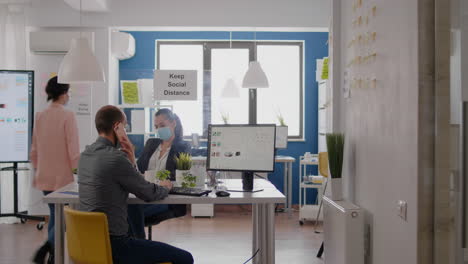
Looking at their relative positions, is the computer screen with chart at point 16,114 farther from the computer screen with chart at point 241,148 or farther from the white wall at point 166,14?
the computer screen with chart at point 241,148

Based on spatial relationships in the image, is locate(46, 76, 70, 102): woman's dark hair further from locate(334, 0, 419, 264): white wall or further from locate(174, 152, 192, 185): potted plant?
locate(334, 0, 419, 264): white wall

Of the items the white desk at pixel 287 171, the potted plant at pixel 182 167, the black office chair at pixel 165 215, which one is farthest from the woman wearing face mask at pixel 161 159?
the white desk at pixel 287 171

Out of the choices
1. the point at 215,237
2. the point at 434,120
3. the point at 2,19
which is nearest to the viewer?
the point at 434,120

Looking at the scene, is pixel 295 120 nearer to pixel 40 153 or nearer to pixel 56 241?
pixel 40 153

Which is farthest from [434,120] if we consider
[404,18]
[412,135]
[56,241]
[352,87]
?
[56,241]

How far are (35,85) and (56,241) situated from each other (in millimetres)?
3672

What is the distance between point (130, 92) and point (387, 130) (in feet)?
13.7

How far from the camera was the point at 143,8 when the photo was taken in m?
5.88

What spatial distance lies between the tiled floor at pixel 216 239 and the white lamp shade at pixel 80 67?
1.77 metres

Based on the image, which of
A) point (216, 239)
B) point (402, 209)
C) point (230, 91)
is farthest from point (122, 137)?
point (230, 91)

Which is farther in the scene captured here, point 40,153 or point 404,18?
point 40,153

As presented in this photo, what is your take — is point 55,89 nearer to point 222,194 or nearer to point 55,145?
point 55,145

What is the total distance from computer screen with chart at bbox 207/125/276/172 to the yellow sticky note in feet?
9.68

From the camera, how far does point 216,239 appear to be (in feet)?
15.6
